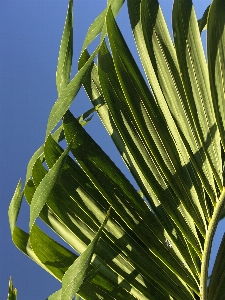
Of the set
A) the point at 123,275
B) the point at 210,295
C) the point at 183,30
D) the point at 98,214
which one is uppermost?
the point at 183,30

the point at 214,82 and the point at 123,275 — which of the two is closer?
the point at 214,82

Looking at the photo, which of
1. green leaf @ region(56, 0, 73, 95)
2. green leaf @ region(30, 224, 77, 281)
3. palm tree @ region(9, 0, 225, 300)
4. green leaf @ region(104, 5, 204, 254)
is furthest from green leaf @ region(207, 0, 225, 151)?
green leaf @ region(30, 224, 77, 281)

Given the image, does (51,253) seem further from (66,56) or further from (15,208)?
(66,56)

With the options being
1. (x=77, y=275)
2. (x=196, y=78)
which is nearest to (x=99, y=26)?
(x=196, y=78)

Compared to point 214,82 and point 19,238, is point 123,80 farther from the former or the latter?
point 19,238

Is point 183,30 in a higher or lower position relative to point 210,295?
higher

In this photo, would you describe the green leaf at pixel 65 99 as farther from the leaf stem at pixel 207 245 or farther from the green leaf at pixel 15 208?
the leaf stem at pixel 207 245

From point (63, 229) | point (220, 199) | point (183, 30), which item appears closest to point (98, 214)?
point (63, 229)
